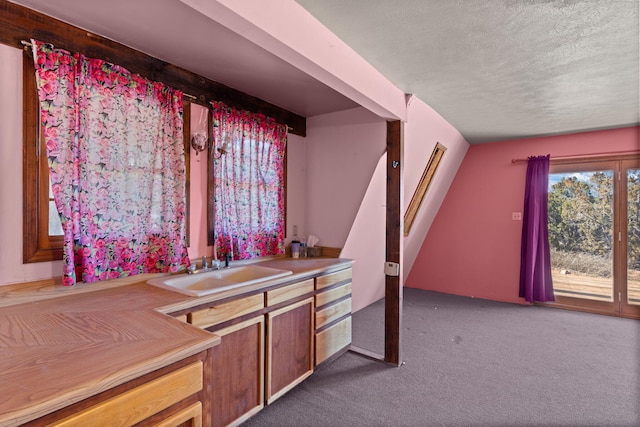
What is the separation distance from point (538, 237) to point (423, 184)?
5.57 ft

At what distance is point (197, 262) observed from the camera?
7.57 ft

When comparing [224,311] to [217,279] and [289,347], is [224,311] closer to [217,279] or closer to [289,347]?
[217,279]

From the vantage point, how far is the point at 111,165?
1814 millimetres

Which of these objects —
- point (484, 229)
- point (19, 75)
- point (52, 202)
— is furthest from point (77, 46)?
point (484, 229)

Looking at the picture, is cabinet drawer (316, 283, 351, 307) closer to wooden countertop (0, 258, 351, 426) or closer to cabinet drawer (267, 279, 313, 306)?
cabinet drawer (267, 279, 313, 306)

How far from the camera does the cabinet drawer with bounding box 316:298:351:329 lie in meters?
2.45

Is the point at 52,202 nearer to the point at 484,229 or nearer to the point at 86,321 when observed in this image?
the point at 86,321

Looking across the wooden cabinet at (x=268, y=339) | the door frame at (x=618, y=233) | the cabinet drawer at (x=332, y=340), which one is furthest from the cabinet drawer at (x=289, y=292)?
the door frame at (x=618, y=233)

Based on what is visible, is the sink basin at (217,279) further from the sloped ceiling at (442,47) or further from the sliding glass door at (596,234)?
the sliding glass door at (596,234)

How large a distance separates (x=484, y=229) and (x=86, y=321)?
474cm

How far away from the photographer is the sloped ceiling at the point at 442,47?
4.91ft

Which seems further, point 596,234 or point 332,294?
point 596,234

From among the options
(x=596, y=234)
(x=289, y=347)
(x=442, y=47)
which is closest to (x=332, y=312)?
(x=289, y=347)

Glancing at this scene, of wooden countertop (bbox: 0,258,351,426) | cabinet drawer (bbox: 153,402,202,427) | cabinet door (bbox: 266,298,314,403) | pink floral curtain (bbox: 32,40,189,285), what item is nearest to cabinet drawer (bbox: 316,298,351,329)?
cabinet door (bbox: 266,298,314,403)
